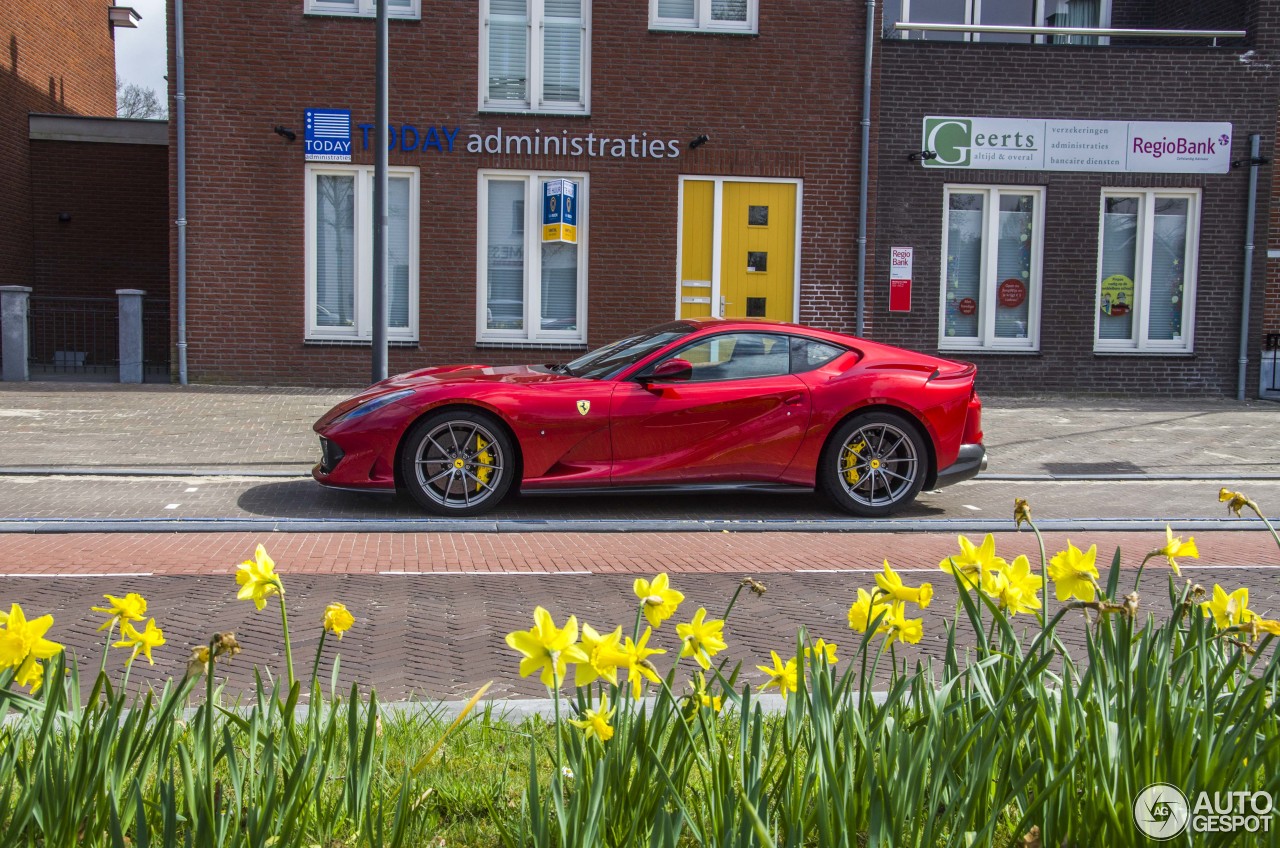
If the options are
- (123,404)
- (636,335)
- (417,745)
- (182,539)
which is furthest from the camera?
(123,404)

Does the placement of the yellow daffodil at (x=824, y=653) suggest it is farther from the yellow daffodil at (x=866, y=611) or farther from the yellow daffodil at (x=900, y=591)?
the yellow daffodil at (x=900, y=591)

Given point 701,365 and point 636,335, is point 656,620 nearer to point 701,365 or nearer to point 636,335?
point 701,365

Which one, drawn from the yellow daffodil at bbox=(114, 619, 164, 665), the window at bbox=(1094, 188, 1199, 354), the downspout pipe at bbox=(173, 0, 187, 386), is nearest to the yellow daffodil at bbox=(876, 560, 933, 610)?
the yellow daffodil at bbox=(114, 619, 164, 665)

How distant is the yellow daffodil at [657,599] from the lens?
239 centimetres

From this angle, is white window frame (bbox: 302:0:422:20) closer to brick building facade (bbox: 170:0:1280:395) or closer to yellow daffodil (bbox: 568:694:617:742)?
brick building facade (bbox: 170:0:1280:395)

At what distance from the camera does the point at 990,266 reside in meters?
18.2

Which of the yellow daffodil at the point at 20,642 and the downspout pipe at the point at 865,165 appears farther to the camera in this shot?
the downspout pipe at the point at 865,165

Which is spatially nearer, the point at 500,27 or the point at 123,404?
the point at 123,404

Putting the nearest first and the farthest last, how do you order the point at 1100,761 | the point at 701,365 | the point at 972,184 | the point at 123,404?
1. the point at 1100,761
2. the point at 701,365
3. the point at 123,404
4. the point at 972,184

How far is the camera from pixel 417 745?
11.8ft

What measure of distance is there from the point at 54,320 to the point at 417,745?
1769 centimetres

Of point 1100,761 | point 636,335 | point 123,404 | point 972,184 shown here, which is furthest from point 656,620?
point 972,184

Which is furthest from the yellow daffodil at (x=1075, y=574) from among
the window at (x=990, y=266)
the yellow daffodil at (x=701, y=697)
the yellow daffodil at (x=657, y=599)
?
the window at (x=990, y=266)

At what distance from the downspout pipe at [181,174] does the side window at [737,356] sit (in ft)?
31.4
